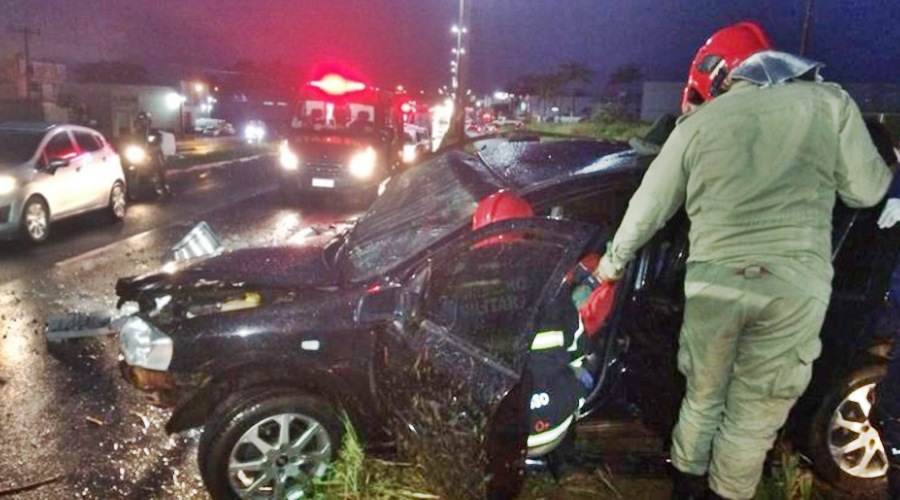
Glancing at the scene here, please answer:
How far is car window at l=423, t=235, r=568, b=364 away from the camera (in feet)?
9.42

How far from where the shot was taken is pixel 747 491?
113 inches

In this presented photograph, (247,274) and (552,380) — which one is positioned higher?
(247,274)

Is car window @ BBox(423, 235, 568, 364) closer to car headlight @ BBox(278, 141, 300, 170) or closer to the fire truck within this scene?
the fire truck

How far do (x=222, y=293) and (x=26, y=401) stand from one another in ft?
6.56

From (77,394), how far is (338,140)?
8.84 m

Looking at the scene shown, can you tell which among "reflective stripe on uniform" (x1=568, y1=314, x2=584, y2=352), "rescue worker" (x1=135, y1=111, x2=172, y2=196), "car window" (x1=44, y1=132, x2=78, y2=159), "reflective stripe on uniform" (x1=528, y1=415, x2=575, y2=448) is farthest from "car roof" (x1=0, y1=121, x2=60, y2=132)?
"reflective stripe on uniform" (x1=528, y1=415, x2=575, y2=448)

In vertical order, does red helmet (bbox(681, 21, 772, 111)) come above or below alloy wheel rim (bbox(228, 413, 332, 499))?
above

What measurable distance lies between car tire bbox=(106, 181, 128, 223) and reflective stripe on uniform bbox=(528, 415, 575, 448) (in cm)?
959

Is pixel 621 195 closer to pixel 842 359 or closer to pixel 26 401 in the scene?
pixel 842 359

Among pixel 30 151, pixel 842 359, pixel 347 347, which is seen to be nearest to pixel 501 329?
pixel 347 347

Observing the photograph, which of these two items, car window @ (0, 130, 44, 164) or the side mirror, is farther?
car window @ (0, 130, 44, 164)

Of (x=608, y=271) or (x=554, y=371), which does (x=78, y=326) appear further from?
(x=608, y=271)

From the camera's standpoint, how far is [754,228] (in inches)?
105

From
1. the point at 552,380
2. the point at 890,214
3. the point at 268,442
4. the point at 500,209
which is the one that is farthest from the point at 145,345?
the point at 890,214
